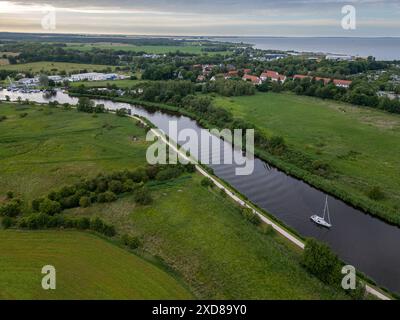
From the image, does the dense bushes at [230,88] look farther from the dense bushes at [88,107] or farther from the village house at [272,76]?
the dense bushes at [88,107]

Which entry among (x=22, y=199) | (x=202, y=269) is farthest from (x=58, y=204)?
(x=202, y=269)

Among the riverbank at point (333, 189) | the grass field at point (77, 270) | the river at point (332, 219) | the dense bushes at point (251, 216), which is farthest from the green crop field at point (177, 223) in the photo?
the riverbank at point (333, 189)

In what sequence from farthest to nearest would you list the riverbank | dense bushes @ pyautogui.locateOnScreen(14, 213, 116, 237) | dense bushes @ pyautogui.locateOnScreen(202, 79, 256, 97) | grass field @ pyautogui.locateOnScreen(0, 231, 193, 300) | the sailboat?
dense bushes @ pyautogui.locateOnScreen(202, 79, 256, 97) → the riverbank → the sailboat → dense bushes @ pyautogui.locateOnScreen(14, 213, 116, 237) → grass field @ pyautogui.locateOnScreen(0, 231, 193, 300)

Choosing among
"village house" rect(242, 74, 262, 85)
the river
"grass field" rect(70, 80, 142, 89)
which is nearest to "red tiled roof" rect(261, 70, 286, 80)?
"village house" rect(242, 74, 262, 85)

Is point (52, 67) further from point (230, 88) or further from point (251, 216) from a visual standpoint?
point (251, 216)

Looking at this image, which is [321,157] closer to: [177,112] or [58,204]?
[58,204]

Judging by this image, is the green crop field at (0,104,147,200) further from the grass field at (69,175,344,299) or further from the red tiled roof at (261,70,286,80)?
the red tiled roof at (261,70,286,80)

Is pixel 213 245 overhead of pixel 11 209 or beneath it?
beneath

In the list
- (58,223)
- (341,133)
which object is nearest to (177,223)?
(58,223)
